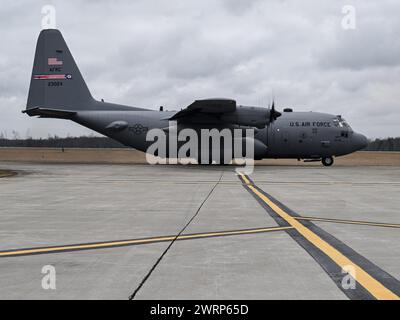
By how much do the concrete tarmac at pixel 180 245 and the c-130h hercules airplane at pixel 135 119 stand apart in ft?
64.4

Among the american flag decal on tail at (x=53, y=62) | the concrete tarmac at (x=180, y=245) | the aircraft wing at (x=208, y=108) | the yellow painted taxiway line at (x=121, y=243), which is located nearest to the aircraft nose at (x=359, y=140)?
the aircraft wing at (x=208, y=108)

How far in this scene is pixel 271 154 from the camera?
34.7 metres

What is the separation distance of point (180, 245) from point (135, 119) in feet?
91.8

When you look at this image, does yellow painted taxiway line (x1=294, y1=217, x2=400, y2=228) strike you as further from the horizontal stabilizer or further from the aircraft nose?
the horizontal stabilizer

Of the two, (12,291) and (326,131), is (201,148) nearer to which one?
(326,131)

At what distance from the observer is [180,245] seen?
7.04 m

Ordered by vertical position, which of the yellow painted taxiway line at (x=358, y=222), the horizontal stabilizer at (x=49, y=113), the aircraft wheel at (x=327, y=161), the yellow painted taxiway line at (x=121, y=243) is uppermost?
the horizontal stabilizer at (x=49, y=113)

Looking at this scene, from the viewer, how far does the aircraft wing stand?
29.8 meters

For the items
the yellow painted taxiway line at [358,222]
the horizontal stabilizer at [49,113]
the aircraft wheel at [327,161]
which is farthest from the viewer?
the aircraft wheel at [327,161]

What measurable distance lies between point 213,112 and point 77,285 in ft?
90.1

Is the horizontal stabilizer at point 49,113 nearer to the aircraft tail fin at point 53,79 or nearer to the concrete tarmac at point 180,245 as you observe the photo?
the aircraft tail fin at point 53,79

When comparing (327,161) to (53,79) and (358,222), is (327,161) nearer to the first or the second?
(53,79)

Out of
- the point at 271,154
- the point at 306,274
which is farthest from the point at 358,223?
the point at 271,154

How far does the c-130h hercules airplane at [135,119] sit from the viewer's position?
33.9 m
